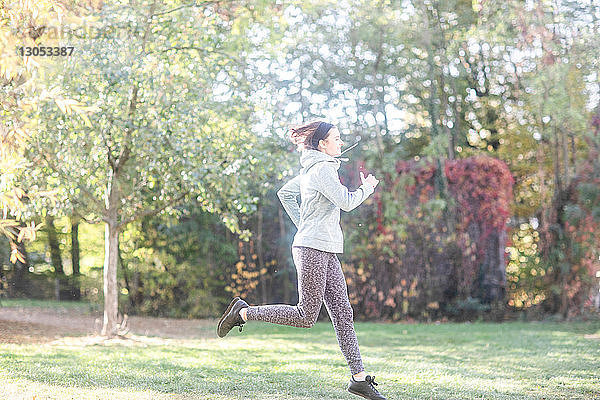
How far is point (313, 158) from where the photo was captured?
150 inches

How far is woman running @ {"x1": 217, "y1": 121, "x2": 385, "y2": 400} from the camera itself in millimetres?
3629

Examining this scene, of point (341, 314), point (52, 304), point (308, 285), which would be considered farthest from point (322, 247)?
point (52, 304)

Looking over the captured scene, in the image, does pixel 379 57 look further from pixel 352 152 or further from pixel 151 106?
pixel 151 106

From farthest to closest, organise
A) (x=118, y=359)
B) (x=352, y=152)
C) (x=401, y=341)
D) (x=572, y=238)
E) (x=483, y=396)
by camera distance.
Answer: (x=352, y=152) → (x=572, y=238) → (x=401, y=341) → (x=118, y=359) → (x=483, y=396)

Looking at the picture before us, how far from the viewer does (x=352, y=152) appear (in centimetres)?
1099

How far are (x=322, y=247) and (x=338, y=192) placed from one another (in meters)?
0.30

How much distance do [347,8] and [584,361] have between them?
7580 millimetres

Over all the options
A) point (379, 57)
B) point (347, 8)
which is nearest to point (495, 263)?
point (379, 57)

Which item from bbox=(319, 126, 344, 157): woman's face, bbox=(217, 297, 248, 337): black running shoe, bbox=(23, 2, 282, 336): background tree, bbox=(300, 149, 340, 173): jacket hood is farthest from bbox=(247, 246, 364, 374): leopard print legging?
bbox=(23, 2, 282, 336): background tree

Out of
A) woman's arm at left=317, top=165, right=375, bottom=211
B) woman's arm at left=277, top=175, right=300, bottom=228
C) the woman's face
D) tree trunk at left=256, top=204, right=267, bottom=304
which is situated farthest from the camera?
tree trunk at left=256, top=204, right=267, bottom=304

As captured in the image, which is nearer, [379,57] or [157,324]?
[157,324]

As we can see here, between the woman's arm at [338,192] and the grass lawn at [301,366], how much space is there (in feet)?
4.13

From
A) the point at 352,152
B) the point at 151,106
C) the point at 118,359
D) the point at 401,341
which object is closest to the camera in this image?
the point at 118,359

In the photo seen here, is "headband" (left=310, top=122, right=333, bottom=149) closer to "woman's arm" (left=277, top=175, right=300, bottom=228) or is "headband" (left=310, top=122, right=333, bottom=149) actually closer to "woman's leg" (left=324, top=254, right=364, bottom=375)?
"woman's arm" (left=277, top=175, right=300, bottom=228)
